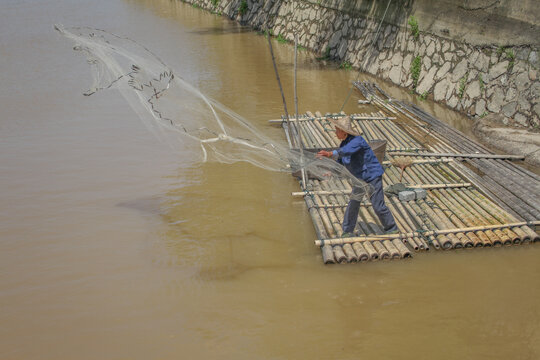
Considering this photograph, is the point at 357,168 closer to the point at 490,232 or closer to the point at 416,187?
the point at 416,187

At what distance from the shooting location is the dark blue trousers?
16.8 ft

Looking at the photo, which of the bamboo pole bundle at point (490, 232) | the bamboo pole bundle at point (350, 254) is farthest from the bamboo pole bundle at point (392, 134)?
the bamboo pole bundle at point (350, 254)

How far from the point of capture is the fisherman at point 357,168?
5.02 meters

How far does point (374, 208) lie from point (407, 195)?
0.99 meters

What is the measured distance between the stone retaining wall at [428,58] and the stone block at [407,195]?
8.89 feet

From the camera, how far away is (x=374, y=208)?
5227 mm

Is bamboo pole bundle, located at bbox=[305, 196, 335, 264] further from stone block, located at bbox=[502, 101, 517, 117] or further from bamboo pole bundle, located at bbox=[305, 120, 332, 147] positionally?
stone block, located at bbox=[502, 101, 517, 117]

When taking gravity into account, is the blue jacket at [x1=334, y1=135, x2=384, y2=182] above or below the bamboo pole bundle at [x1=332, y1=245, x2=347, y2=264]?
above

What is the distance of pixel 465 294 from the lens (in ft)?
14.9

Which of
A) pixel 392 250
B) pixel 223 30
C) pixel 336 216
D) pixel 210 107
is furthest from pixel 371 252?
pixel 223 30

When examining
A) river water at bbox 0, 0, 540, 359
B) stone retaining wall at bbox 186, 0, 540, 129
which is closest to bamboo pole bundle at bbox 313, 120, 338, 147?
river water at bbox 0, 0, 540, 359

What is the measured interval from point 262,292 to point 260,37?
13.4 metres

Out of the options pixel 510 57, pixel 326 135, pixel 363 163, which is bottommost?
pixel 326 135

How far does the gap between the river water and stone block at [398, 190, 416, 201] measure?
1081mm
